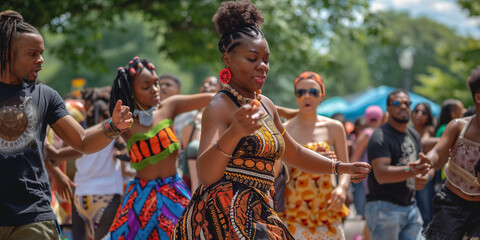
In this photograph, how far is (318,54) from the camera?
16641 millimetres

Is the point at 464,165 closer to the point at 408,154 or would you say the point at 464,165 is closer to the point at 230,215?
the point at 408,154

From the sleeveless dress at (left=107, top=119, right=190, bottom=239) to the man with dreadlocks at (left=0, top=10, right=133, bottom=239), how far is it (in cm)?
117

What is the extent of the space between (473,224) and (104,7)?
10466 millimetres

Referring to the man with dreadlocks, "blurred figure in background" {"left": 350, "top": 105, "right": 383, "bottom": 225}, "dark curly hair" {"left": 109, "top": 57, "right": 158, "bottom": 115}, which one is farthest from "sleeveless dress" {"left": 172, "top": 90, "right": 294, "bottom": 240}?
"blurred figure in background" {"left": 350, "top": 105, "right": 383, "bottom": 225}

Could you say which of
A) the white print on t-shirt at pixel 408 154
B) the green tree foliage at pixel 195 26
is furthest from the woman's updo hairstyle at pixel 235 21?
the green tree foliage at pixel 195 26

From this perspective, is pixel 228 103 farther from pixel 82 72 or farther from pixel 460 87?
pixel 82 72

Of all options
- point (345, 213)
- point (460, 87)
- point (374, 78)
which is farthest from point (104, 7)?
point (374, 78)

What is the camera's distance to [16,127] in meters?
3.62

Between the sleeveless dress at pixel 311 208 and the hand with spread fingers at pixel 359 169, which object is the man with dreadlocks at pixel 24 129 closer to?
the hand with spread fingers at pixel 359 169

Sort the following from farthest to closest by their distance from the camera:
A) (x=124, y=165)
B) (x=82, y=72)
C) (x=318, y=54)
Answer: (x=82, y=72) < (x=318, y=54) < (x=124, y=165)

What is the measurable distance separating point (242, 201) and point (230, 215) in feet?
0.36

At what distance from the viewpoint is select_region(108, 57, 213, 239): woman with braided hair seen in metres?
4.85

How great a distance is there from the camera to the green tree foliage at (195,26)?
43.8 ft

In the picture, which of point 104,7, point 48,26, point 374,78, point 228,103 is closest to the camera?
point 228,103
